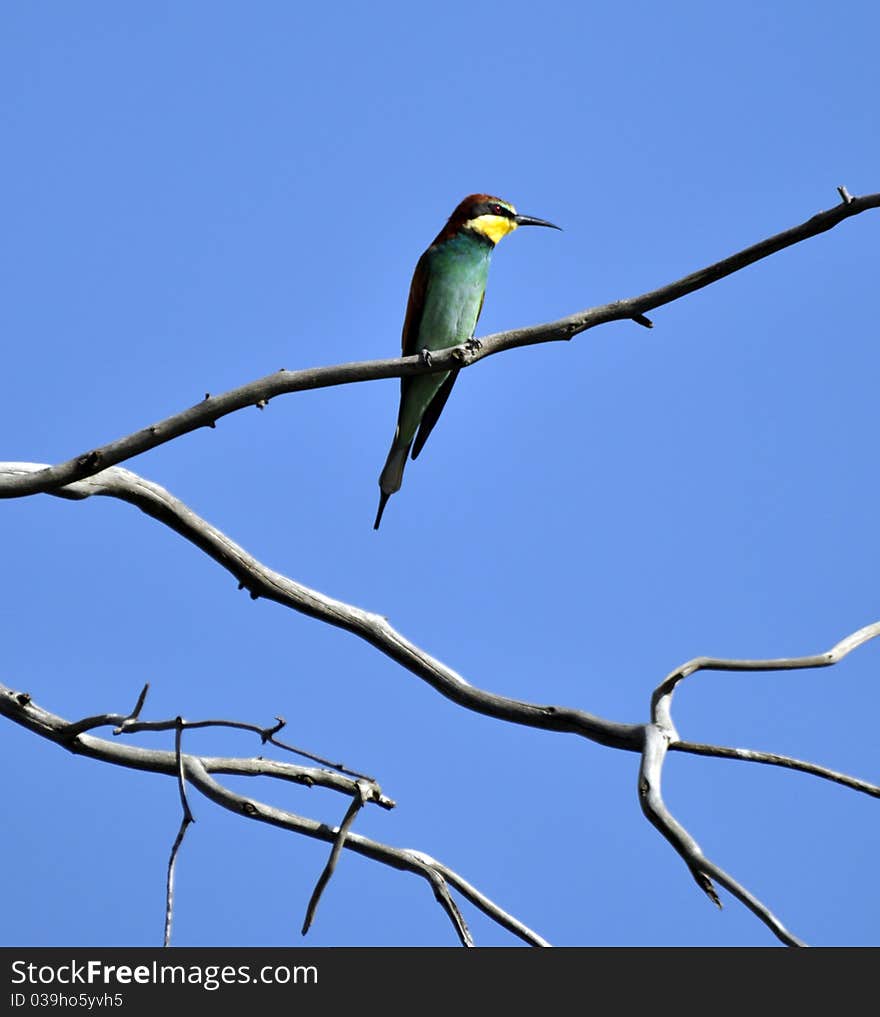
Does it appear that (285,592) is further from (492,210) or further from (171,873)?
(492,210)

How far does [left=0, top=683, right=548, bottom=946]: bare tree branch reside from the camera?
278 centimetres

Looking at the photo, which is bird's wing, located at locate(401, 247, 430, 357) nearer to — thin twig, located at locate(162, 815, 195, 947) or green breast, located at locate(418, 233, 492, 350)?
green breast, located at locate(418, 233, 492, 350)

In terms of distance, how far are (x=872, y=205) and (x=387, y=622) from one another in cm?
143

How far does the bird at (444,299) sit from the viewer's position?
5078mm

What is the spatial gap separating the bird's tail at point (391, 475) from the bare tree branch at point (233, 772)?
175 cm

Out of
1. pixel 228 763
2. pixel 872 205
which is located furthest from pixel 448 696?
pixel 872 205

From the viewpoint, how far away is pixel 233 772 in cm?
302

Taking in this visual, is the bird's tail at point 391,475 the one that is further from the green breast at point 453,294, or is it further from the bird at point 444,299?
the green breast at point 453,294

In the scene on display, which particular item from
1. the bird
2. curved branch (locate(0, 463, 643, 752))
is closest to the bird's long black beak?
the bird

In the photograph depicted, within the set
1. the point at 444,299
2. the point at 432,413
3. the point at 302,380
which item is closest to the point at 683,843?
the point at 302,380

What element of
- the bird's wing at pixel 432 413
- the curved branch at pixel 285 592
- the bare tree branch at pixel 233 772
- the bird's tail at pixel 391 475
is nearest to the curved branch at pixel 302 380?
the curved branch at pixel 285 592

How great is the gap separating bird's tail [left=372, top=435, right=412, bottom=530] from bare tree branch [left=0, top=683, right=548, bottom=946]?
1.75m

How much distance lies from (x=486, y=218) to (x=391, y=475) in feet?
4.77
